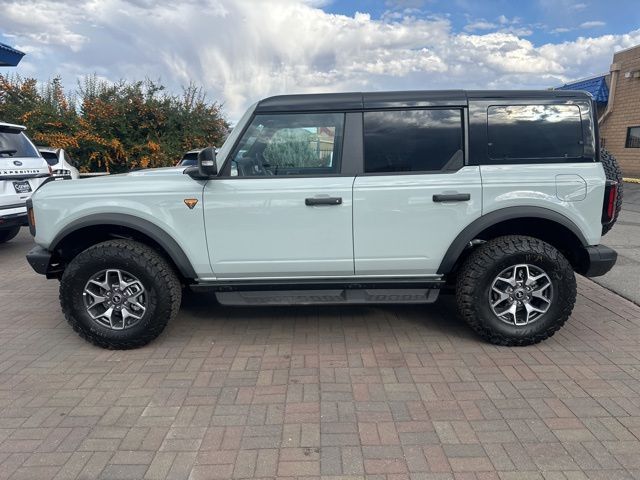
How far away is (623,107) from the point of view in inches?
674

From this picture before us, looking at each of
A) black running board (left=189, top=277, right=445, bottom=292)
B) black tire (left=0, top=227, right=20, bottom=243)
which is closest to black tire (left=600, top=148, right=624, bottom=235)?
black running board (left=189, top=277, right=445, bottom=292)

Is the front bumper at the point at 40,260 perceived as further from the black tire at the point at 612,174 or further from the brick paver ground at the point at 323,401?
the black tire at the point at 612,174

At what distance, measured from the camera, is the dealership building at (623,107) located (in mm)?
16516

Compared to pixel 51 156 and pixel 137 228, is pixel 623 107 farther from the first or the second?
pixel 137 228

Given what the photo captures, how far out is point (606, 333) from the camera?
13.1 ft

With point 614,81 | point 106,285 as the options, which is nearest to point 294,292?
point 106,285

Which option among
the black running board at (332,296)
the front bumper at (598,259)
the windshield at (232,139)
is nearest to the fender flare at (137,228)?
the black running board at (332,296)

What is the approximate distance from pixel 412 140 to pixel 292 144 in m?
0.94

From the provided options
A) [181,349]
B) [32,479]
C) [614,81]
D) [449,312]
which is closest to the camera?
[32,479]

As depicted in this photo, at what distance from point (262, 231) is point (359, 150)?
983mm

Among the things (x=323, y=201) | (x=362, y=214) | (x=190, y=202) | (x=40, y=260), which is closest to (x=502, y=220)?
(x=362, y=214)

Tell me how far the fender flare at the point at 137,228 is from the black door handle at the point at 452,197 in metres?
2.01

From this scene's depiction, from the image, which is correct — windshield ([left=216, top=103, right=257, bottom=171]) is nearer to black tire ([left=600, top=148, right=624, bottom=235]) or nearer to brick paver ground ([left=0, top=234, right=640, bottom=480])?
brick paver ground ([left=0, top=234, right=640, bottom=480])

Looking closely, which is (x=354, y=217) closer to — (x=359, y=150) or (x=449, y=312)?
(x=359, y=150)
